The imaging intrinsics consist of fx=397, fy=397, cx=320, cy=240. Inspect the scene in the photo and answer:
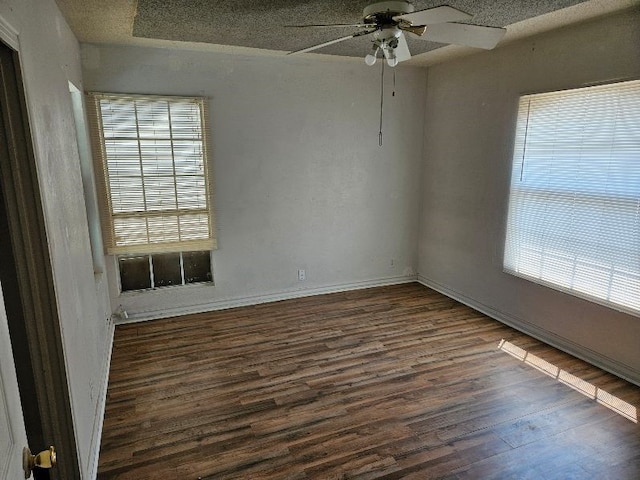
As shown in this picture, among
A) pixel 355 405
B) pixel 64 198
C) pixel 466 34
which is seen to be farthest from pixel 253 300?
pixel 466 34

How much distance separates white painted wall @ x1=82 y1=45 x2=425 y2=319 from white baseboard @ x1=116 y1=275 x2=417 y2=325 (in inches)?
0.6

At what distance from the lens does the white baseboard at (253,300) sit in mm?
4050

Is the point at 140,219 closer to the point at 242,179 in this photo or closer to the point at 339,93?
the point at 242,179

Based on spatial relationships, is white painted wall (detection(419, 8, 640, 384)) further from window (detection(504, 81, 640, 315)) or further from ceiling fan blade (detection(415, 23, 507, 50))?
ceiling fan blade (detection(415, 23, 507, 50))

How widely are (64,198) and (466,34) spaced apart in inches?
97.0

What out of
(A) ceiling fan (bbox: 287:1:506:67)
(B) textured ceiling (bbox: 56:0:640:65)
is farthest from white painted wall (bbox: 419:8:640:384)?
(A) ceiling fan (bbox: 287:1:506:67)

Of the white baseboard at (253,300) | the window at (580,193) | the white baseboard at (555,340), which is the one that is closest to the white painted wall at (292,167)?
the white baseboard at (253,300)

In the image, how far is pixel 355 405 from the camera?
8.70 feet

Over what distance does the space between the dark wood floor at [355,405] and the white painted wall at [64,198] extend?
1.08 feet

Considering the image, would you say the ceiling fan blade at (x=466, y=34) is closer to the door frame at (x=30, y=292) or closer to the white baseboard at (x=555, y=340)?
the door frame at (x=30, y=292)

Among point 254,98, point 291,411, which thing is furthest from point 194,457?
point 254,98

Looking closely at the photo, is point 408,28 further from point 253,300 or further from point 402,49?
point 253,300

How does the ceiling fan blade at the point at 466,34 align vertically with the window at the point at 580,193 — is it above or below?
above

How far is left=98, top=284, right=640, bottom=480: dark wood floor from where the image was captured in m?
2.15
